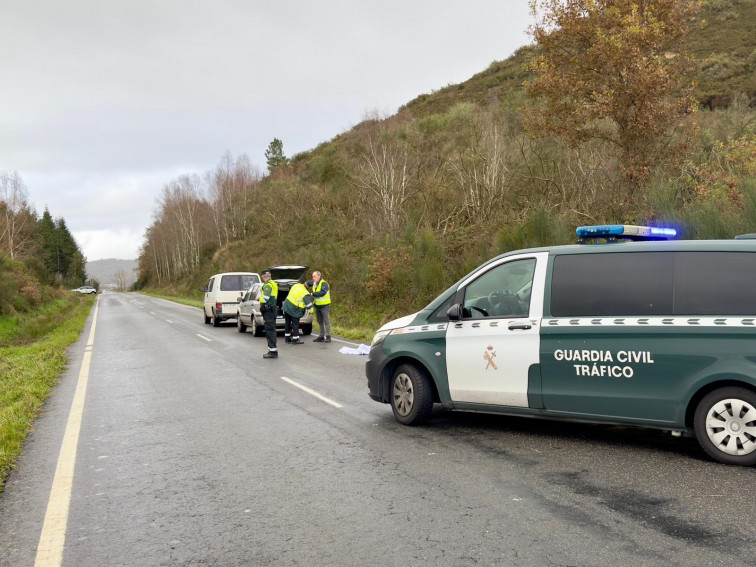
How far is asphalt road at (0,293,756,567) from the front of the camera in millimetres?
3828

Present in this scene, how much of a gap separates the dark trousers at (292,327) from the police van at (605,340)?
972cm

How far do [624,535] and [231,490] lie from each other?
2.95 meters

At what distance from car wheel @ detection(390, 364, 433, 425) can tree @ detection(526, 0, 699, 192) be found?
1058cm

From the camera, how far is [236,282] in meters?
23.7

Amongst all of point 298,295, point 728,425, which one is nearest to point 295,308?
point 298,295

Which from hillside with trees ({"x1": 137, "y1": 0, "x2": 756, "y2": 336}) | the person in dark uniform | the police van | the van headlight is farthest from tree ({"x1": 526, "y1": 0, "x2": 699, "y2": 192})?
the van headlight

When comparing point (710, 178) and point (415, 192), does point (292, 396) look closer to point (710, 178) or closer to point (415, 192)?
point (710, 178)

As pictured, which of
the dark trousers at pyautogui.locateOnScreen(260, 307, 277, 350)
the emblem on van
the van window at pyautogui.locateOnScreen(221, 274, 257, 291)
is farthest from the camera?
the van window at pyautogui.locateOnScreen(221, 274, 257, 291)

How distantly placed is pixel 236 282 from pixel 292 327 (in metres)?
7.29

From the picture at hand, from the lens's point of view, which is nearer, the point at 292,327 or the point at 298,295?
the point at 298,295

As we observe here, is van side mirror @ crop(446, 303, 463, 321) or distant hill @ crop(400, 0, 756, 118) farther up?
distant hill @ crop(400, 0, 756, 118)

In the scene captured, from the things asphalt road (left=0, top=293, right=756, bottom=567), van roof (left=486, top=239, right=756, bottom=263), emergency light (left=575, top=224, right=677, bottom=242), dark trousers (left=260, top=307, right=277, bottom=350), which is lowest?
asphalt road (left=0, top=293, right=756, bottom=567)

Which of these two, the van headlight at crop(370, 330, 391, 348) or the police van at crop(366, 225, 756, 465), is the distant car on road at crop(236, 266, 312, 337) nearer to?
the van headlight at crop(370, 330, 391, 348)

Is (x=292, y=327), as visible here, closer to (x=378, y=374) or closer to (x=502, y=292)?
(x=378, y=374)
